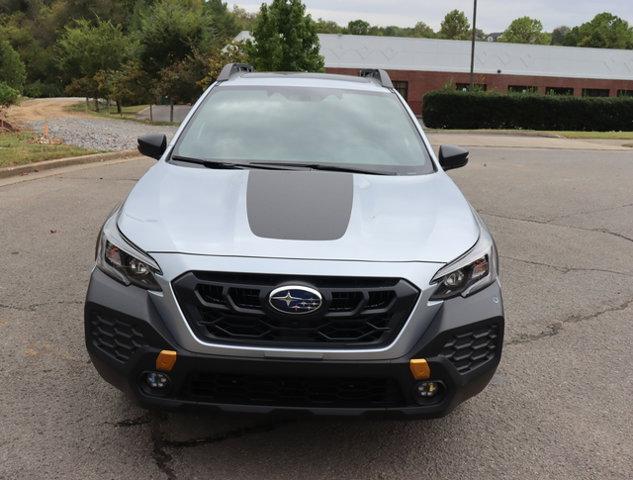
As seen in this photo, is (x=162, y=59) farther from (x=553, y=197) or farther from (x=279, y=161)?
(x=279, y=161)

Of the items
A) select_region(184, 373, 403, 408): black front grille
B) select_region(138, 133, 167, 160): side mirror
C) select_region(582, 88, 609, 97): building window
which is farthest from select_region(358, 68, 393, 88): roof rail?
select_region(582, 88, 609, 97): building window

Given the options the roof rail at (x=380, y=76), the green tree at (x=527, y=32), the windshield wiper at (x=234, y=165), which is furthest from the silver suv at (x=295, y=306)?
the green tree at (x=527, y=32)

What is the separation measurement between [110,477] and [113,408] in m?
0.59

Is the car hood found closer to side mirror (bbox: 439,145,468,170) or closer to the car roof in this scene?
side mirror (bbox: 439,145,468,170)

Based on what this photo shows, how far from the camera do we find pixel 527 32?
113875 millimetres

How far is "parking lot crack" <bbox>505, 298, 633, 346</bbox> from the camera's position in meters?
4.36

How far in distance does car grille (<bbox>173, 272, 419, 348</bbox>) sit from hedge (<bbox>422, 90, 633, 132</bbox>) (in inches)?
1035

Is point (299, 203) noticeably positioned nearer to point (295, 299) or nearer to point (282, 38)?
point (295, 299)

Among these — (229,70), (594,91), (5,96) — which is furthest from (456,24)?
(229,70)

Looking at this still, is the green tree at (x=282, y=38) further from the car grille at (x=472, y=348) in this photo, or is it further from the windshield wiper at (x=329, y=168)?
the car grille at (x=472, y=348)

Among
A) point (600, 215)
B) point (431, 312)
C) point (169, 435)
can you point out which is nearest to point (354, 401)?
point (431, 312)

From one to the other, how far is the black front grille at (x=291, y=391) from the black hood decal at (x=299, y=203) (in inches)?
24.4

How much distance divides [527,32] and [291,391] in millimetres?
123446

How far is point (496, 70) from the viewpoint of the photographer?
45.6 meters
